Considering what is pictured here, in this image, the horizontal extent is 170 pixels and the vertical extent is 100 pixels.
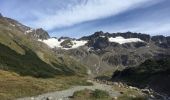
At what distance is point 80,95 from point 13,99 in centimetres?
1296

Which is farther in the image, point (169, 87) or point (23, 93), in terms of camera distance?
point (169, 87)

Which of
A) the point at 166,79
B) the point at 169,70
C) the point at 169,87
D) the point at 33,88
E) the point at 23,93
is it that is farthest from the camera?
the point at 169,70

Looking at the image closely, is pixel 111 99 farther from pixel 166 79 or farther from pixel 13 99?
pixel 166 79

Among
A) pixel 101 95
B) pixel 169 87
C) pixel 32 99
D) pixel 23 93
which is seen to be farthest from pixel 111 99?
pixel 169 87

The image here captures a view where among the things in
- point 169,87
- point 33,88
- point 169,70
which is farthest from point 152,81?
point 33,88

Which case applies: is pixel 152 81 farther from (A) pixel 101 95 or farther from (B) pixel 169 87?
(A) pixel 101 95

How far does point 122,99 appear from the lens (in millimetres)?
74062

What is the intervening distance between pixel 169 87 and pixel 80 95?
77.6 m

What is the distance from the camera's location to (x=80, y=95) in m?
73.4

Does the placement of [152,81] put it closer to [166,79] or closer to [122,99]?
[166,79]

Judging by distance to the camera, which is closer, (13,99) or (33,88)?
(13,99)

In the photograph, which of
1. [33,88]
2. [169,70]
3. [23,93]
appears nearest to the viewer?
[23,93]

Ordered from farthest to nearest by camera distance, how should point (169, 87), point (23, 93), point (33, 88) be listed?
1. point (169, 87)
2. point (33, 88)
3. point (23, 93)

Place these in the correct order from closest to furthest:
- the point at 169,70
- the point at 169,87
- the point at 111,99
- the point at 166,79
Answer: the point at 111,99, the point at 169,87, the point at 166,79, the point at 169,70
